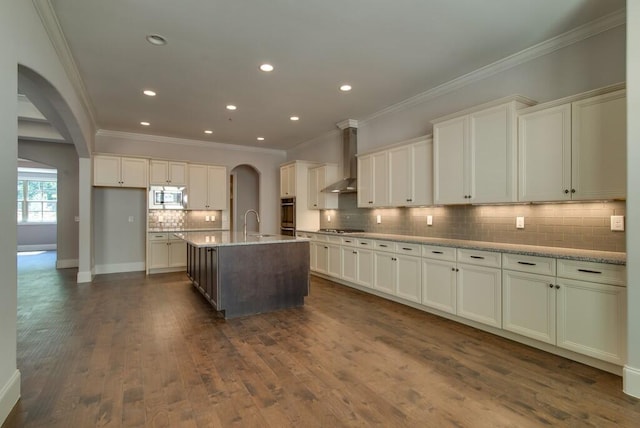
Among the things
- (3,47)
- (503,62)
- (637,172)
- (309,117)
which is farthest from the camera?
(309,117)

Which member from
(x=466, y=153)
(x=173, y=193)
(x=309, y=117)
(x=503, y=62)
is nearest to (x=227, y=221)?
(x=173, y=193)

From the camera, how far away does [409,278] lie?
423 cm

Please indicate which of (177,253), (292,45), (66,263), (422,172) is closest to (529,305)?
(422,172)

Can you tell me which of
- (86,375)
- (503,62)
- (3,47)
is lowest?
(86,375)

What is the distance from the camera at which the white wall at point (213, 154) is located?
689 centimetres

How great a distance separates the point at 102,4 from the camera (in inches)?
108

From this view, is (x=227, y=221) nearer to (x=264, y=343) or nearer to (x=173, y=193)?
(x=173, y=193)

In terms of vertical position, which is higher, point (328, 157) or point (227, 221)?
point (328, 157)

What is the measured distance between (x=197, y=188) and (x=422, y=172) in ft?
16.4

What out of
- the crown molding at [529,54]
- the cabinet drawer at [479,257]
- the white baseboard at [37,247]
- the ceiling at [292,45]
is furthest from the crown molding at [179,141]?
the white baseboard at [37,247]

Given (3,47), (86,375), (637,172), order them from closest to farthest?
(3,47)
(637,172)
(86,375)

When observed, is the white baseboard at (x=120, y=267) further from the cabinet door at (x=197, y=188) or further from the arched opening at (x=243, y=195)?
the arched opening at (x=243, y=195)

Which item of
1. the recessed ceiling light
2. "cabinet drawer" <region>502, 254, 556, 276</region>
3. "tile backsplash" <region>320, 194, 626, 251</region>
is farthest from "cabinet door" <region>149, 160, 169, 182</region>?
"cabinet drawer" <region>502, 254, 556, 276</region>

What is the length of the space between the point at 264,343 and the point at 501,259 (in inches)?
96.2
